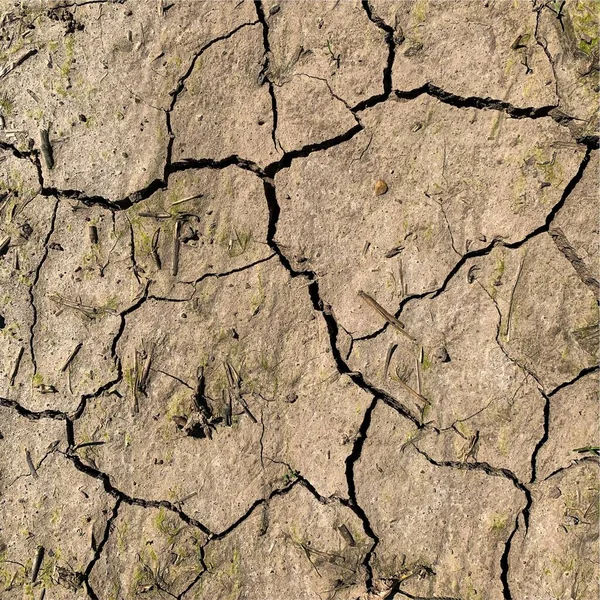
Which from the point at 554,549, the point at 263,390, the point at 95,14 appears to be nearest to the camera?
the point at 554,549

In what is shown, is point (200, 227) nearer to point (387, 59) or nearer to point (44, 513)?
point (387, 59)

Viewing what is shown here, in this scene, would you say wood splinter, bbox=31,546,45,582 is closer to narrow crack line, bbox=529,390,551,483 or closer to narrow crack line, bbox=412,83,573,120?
narrow crack line, bbox=529,390,551,483

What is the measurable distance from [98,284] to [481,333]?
155cm

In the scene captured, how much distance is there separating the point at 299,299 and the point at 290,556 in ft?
3.25

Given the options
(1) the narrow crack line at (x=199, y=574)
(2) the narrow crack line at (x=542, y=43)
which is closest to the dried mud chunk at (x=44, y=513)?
(1) the narrow crack line at (x=199, y=574)

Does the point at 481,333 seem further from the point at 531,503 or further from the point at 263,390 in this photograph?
the point at 263,390

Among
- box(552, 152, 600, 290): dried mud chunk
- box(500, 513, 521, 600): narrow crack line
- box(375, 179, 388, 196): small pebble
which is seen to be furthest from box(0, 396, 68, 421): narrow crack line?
box(552, 152, 600, 290): dried mud chunk

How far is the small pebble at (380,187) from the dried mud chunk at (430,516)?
2.71 feet

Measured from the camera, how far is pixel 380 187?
271 centimetres

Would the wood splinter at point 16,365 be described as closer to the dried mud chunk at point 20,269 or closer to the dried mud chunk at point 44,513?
the dried mud chunk at point 20,269

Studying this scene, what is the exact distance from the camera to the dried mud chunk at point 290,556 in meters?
2.65

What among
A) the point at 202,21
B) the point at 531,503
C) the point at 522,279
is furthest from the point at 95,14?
the point at 531,503

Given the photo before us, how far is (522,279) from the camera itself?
2.58 meters

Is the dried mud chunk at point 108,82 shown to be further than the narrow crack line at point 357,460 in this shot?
Yes
